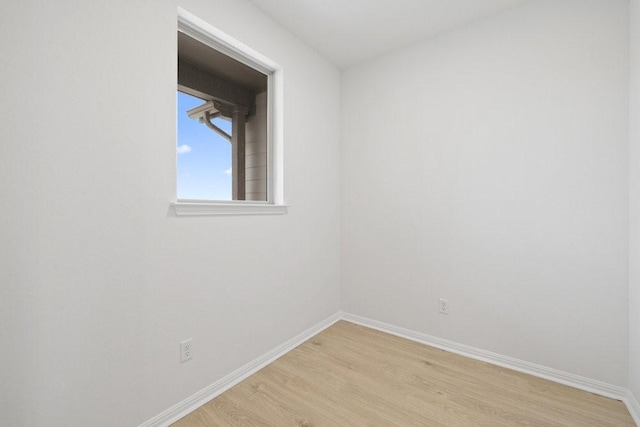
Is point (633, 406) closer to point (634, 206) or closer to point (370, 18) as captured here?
point (634, 206)

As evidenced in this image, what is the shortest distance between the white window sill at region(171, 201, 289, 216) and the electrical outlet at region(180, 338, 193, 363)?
0.71 meters

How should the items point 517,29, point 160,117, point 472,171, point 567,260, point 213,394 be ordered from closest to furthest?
point 160,117, point 213,394, point 567,260, point 517,29, point 472,171

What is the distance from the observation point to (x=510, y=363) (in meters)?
1.95

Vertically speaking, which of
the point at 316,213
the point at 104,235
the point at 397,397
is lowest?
the point at 397,397

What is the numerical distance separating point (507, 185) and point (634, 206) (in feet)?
2.03

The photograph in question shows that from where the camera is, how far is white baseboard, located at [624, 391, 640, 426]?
146 centimetres

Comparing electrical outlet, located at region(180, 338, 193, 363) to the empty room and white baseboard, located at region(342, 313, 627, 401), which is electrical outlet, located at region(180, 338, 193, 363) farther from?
white baseboard, located at region(342, 313, 627, 401)

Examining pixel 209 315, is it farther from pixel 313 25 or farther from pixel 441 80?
pixel 441 80

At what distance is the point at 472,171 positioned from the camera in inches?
83.1

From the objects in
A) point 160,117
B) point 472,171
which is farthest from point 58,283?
point 472,171

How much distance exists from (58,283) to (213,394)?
1046mm

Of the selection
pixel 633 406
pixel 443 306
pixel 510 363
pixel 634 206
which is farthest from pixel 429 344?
pixel 634 206

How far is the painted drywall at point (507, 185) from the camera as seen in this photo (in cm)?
167

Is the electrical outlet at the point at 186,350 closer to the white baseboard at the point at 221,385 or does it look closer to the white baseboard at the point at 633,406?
the white baseboard at the point at 221,385
